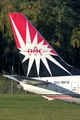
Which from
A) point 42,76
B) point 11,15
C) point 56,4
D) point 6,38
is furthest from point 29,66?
point 56,4

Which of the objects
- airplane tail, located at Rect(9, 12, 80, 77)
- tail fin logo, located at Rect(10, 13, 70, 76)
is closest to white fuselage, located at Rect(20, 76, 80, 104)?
airplane tail, located at Rect(9, 12, 80, 77)

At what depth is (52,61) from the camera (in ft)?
75.3

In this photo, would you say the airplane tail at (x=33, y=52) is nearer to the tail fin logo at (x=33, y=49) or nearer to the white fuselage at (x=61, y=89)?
the tail fin logo at (x=33, y=49)

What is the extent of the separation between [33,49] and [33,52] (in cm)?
13

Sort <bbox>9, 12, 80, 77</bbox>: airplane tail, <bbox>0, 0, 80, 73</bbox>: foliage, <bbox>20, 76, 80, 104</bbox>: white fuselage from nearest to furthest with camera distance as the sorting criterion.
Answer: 1. <bbox>20, 76, 80, 104</bbox>: white fuselage
2. <bbox>9, 12, 80, 77</bbox>: airplane tail
3. <bbox>0, 0, 80, 73</bbox>: foliage

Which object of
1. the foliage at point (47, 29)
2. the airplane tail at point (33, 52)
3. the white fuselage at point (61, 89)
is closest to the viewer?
the white fuselage at point (61, 89)

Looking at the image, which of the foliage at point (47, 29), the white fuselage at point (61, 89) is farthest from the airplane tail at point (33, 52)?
the foliage at point (47, 29)

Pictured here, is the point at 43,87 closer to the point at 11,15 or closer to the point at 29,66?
the point at 29,66

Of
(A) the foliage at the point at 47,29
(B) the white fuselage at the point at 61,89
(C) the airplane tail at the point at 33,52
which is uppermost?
(C) the airplane tail at the point at 33,52

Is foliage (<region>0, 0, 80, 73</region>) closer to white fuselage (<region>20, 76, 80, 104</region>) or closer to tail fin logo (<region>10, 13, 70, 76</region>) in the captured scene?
tail fin logo (<region>10, 13, 70, 76</region>)

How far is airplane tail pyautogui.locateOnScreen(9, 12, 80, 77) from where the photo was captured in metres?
22.7

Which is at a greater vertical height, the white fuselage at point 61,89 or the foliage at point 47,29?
the white fuselage at point 61,89

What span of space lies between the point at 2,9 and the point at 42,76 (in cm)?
4107

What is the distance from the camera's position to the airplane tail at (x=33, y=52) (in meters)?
22.7
